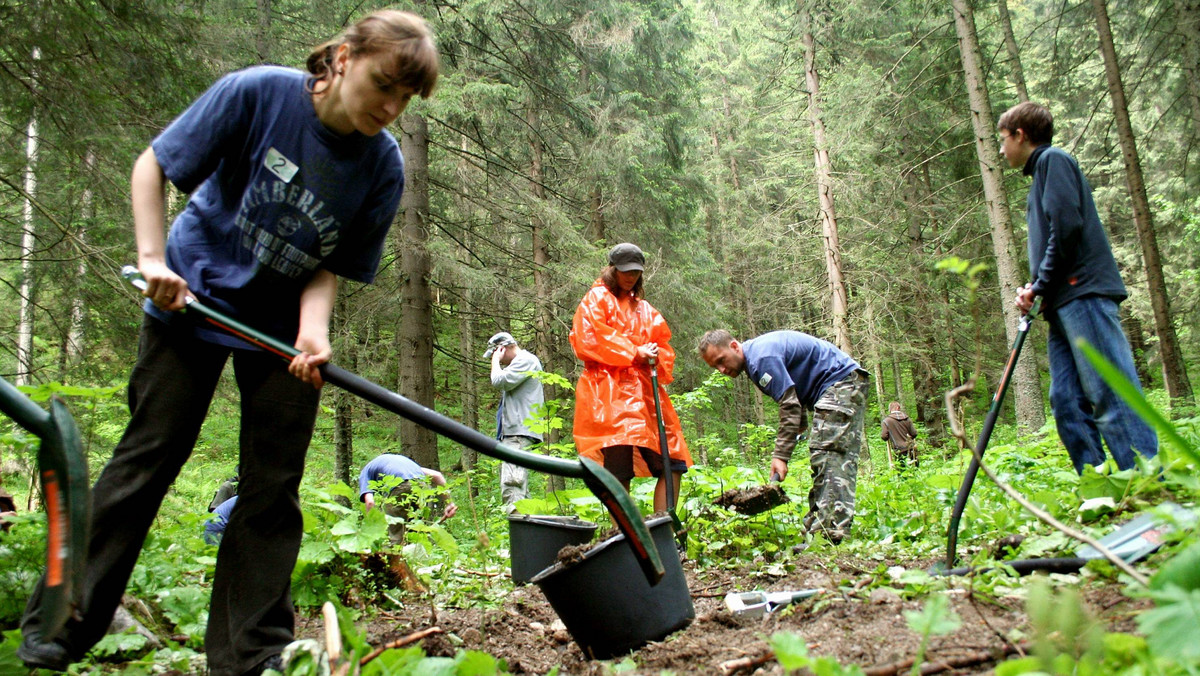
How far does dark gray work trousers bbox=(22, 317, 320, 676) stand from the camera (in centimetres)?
178

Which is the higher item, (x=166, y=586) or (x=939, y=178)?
(x=939, y=178)

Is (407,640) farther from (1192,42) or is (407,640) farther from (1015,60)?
(1015,60)

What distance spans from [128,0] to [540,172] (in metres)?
8.87

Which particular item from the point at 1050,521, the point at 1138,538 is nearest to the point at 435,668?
the point at 1050,521

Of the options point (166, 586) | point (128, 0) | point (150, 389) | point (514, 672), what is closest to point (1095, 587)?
point (514, 672)

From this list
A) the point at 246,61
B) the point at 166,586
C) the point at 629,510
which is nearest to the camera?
the point at 629,510

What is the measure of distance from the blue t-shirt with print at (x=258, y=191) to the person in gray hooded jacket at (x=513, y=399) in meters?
4.47

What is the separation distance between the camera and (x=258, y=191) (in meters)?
2.02

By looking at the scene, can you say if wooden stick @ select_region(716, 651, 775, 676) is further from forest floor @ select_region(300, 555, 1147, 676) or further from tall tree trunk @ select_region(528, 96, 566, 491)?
tall tree trunk @ select_region(528, 96, 566, 491)

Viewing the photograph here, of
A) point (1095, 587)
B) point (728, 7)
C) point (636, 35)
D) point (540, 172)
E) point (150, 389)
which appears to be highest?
point (728, 7)

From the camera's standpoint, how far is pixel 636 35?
12.4 m

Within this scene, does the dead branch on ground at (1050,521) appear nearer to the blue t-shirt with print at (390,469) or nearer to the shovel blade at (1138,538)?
the shovel blade at (1138,538)

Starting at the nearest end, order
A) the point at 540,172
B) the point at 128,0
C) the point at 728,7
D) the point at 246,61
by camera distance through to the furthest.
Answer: the point at 128,0 → the point at 246,61 → the point at 540,172 → the point at 728,7

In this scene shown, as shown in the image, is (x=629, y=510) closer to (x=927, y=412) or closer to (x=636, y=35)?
(x=636, y=35)
